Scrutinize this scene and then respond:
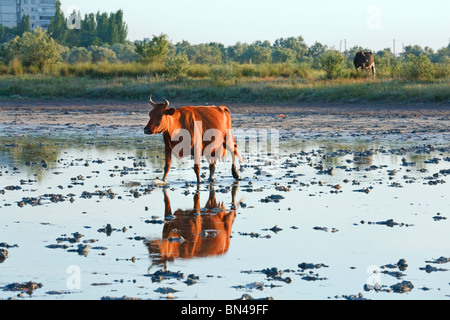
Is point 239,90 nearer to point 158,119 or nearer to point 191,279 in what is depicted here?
point 158,119

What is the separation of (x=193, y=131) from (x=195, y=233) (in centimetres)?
404

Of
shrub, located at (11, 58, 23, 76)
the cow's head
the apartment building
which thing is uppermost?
the apartment building

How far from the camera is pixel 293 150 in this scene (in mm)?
18734

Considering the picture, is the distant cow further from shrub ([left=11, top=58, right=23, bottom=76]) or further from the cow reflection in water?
the cow reflection in water

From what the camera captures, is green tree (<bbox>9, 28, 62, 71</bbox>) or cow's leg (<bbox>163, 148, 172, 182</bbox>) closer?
cow's leg (<bbox>163, 148, 172, 182</bbox>)

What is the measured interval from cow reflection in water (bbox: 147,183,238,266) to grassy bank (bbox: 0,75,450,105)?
20.6 meters

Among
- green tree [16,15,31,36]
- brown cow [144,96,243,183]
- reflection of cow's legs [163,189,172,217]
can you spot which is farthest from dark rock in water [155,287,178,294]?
green tree [16,15,31,36]

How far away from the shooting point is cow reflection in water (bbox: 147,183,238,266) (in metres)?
8.52

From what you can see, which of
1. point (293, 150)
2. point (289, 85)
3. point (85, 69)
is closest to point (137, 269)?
point (293, 150)

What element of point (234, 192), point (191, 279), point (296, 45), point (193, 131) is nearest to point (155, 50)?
point (193, 131)

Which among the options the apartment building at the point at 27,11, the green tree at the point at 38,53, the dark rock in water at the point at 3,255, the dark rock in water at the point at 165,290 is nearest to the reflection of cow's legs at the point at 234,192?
the dark rock in water at the point at 3,255

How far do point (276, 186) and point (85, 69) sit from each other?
98.3 ft

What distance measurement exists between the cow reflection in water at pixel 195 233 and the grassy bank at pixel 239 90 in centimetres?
2058
